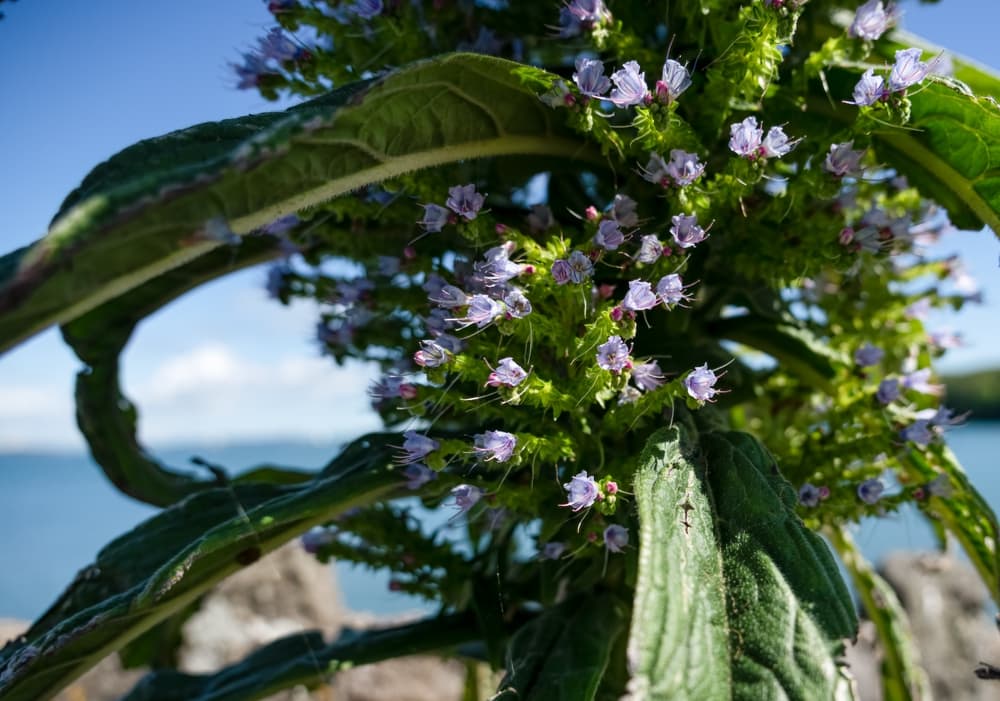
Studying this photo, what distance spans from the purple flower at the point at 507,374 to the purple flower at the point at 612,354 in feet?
0.28

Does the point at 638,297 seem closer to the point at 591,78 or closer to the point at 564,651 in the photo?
the point at 591,78

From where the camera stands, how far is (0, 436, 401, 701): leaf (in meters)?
1.12

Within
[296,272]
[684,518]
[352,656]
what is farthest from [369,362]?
[684,518]

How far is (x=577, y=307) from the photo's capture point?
3.34ft

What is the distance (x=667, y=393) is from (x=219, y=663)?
2.63 m

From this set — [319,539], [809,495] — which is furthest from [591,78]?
[319,539]

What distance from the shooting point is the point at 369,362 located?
1364 mm

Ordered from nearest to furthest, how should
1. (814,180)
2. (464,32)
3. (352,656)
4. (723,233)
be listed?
(814,180) < (723,233) < (464,32) < (352,656)

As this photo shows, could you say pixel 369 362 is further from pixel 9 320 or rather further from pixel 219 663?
pixel 219 663

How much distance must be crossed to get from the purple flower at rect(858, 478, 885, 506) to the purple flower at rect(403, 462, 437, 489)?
0.57 metres

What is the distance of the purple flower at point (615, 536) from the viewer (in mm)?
1050

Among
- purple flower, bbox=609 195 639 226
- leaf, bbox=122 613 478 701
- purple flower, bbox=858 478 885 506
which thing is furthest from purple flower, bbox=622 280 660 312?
leaf, bbox=122 613 478 701

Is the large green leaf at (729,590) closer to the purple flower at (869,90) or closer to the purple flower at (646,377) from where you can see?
the purple flower at (646,377)

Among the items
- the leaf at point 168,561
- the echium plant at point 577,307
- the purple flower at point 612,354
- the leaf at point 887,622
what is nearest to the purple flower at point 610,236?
the echium plant at point 577,307
